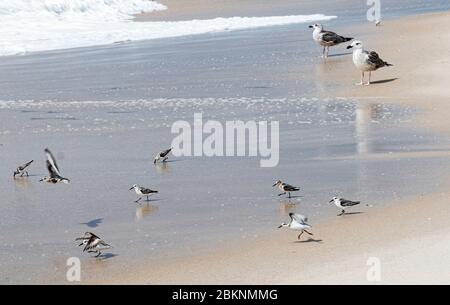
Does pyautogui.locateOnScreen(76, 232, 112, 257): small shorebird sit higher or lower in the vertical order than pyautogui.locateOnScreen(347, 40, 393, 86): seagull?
lower

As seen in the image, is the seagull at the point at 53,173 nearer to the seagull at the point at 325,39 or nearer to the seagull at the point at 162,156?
the seagull at the point at 162,156

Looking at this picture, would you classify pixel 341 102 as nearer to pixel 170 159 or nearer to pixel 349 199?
pixel 170 159

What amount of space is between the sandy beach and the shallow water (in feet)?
0.08

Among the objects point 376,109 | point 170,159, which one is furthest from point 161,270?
point 376,109

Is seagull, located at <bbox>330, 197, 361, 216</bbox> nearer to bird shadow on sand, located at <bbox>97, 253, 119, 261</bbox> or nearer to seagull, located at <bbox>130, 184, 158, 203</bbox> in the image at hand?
seagull, located at <bbox>130, 184, 158, 203</bbox>

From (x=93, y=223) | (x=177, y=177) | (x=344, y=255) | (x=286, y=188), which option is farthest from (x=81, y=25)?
(x=344, y=255)

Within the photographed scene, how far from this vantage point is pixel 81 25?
112 feet

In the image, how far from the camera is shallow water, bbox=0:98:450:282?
821 cm

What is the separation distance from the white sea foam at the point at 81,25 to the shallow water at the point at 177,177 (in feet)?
41.0

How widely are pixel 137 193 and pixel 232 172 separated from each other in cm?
146

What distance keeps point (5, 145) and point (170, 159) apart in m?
2.57

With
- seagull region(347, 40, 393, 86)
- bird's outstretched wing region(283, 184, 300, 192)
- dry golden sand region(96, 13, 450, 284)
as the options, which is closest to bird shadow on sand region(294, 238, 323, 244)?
dry golden sand region(96, 13, 450, 284)

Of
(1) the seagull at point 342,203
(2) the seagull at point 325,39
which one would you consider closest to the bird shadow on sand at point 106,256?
(1) the seagull at point 342,203

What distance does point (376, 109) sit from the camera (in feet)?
47.6
